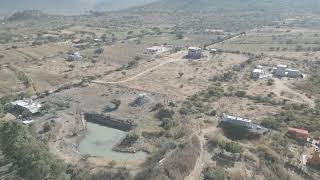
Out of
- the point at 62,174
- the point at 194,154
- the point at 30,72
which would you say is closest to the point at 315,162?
the point at 194,154

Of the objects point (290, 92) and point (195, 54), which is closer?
point (290, 92)

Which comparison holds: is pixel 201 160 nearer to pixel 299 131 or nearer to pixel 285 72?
pixel 299 131

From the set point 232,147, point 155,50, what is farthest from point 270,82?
point 155,50

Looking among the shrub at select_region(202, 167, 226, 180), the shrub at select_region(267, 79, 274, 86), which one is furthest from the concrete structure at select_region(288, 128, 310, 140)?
the shrub at select_region(267, 79, 274, 86)

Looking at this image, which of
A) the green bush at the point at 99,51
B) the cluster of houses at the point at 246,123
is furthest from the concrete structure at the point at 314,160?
the green bush at the point at 99,51

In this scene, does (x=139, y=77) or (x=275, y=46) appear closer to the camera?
(x=139, y=77)

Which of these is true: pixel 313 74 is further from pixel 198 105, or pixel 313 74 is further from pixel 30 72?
pixel 30 72
